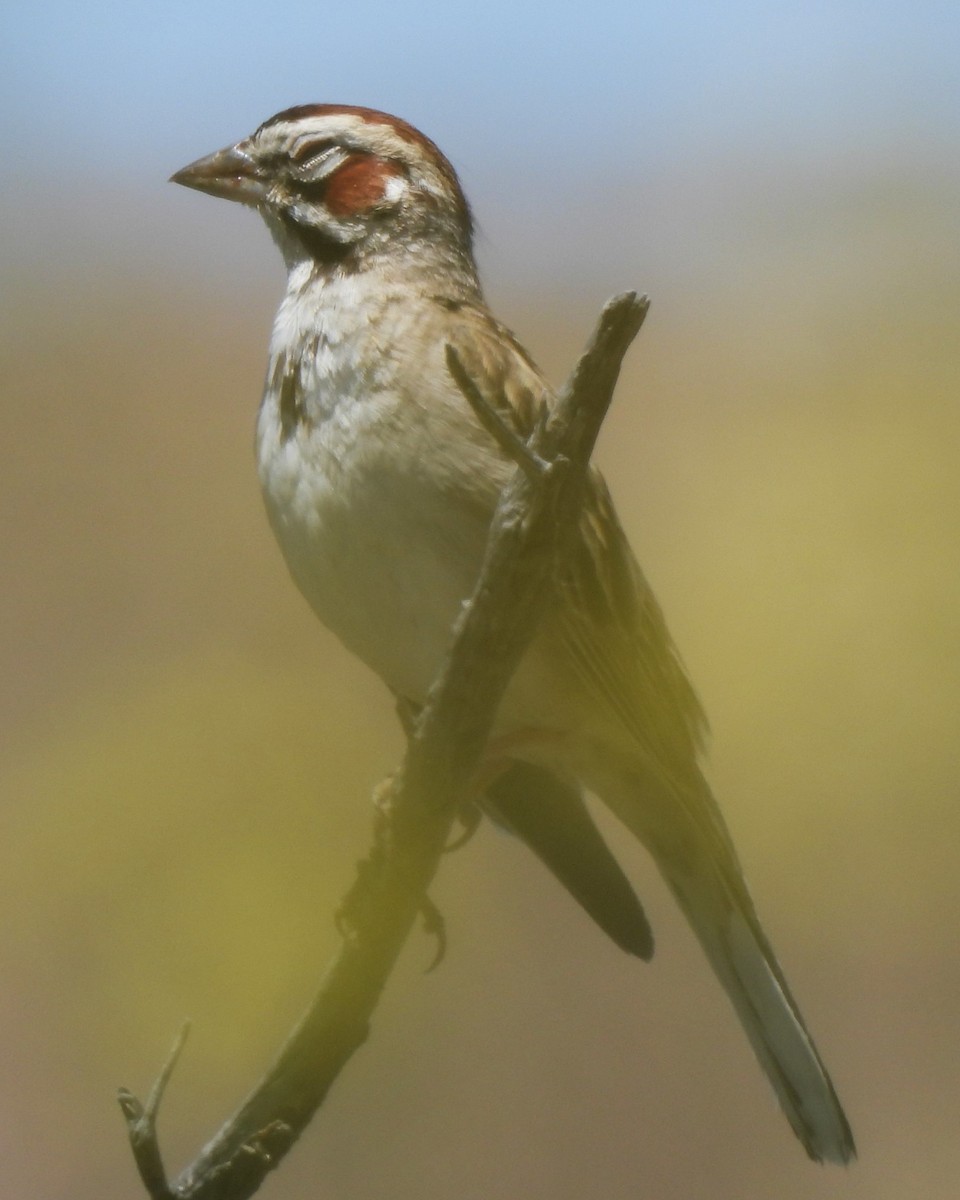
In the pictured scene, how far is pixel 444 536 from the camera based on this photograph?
1.00 meters

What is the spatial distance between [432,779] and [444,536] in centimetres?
23

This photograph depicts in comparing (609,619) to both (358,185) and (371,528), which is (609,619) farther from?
(358,185)

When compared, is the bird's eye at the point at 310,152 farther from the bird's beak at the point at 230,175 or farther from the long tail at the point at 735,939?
the long tail at the point at 735,939

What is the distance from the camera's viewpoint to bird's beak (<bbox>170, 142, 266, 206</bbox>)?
118cm

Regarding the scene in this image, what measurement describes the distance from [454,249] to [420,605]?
0.40m

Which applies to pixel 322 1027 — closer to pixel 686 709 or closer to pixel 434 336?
pixel 686 709

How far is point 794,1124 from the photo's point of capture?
104 centimetres

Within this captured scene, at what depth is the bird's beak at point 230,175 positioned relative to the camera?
3.87 feet

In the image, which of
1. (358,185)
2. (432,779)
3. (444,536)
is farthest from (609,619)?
(358,185)

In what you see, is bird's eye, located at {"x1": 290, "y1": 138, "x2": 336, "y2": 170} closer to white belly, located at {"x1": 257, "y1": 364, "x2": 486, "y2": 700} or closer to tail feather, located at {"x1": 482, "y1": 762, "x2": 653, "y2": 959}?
white belly, located at {"x1": 257, "y1": 364, "x2": 486, "y2": 700}

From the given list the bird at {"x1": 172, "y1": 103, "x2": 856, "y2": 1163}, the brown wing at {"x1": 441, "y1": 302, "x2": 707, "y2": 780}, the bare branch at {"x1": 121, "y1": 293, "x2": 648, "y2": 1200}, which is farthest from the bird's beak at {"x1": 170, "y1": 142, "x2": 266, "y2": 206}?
the bare branch at {"x1": 121, "y1": 293, "x2": 648, "y2": 1200}

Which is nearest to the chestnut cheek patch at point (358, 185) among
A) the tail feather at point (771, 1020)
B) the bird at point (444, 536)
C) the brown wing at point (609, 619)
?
the bird at point (444, 536)

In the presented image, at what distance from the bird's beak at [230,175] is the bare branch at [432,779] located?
0.56 meters

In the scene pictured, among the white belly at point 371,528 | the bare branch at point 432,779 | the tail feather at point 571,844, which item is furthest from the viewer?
the tail feather at point 571,844
